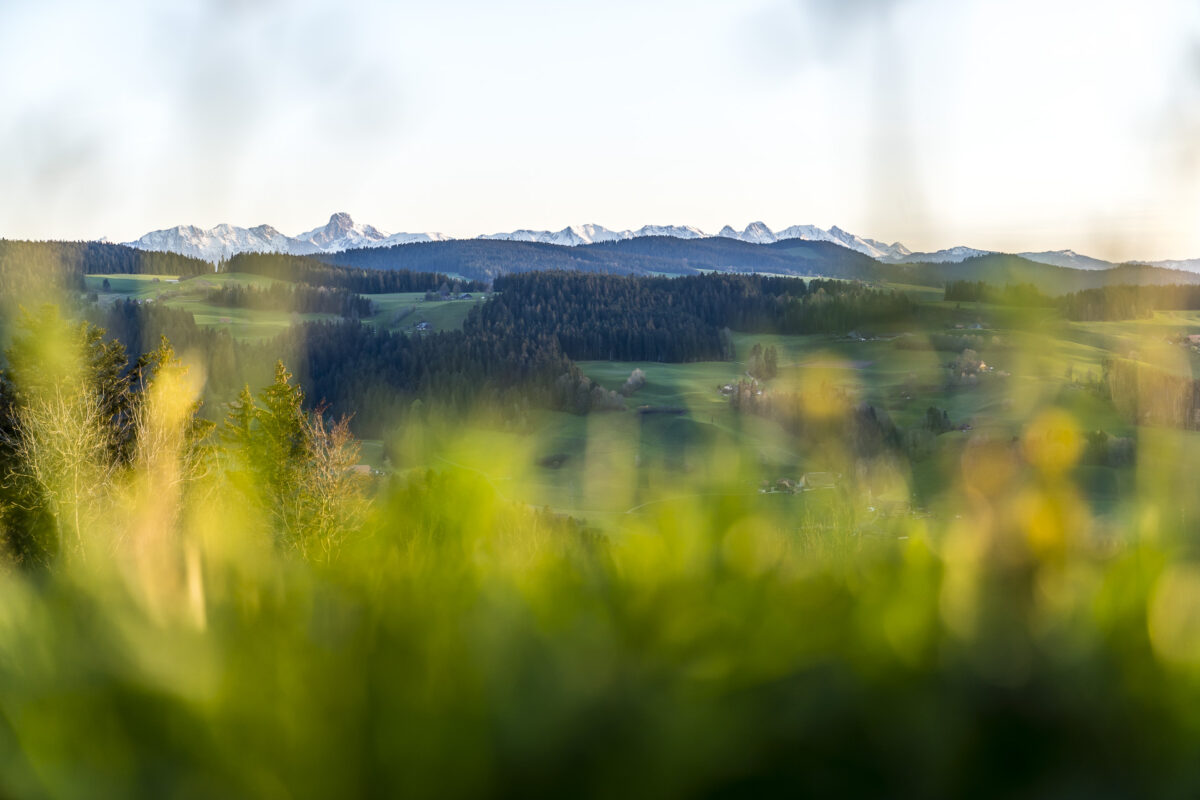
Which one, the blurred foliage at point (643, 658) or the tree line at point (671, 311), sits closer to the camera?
the blurred foliage at point (643, 658)

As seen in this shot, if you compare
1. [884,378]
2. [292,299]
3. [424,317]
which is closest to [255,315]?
[292,299]

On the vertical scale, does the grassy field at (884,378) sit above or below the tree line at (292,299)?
below

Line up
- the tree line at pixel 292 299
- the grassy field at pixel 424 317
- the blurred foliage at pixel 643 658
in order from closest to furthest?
the blurred foliage at pixel 643 658 < the grassy field at pixel 424 317 < the tree line at pixel 292 299

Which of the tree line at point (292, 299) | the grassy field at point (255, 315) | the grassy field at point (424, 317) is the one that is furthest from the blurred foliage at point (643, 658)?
the tree line at point (292, 299)

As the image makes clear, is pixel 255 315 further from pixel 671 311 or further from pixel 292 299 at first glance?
pixel 671 311

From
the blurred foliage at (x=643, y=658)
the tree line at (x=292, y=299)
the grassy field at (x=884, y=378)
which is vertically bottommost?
the grassy field at (x=884, y=378)

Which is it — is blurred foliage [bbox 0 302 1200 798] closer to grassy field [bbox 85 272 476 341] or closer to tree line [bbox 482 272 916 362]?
tree line [bbox 482 272 916 362]

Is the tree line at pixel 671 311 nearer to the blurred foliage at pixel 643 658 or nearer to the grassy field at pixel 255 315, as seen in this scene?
the grassy field at pixel 255 315

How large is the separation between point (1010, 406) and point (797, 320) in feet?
194

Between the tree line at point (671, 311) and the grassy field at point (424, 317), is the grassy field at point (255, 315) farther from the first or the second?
the tree line at point (671, 311)

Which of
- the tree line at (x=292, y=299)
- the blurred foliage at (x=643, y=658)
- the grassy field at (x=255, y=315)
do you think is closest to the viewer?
the blurred foliage at (x=643, y=658)

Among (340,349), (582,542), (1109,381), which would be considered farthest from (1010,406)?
(582,542)

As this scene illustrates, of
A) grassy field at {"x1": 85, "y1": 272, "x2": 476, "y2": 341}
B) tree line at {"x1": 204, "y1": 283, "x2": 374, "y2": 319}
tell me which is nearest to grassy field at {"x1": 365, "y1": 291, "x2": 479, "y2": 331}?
grassy field at {"x1": 85, "y1": 272, "x2": 476, "y2": 341}

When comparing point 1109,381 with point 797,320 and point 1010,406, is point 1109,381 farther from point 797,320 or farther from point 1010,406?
point 797,320
